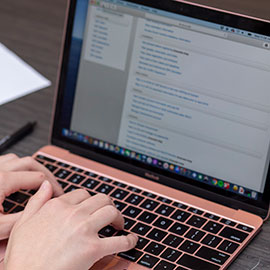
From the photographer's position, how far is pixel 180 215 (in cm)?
103

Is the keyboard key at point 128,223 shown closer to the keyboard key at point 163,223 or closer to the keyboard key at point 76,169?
the keyboard key at point 163,223

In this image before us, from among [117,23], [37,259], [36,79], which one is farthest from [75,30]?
[37,259]

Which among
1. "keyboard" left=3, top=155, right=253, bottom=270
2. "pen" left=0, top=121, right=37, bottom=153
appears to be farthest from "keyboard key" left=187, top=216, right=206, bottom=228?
"pen" left=0, top=121, right=37, bottom=153

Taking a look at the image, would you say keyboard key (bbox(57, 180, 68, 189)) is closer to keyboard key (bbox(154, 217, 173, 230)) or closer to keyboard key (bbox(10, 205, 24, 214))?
keyboard key (bbox(10, 205, 24, 214))

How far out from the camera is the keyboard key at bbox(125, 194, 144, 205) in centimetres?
106

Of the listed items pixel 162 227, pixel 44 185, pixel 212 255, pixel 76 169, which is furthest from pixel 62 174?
pixel 212 255

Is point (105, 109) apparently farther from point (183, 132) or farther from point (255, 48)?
point (255, 48)

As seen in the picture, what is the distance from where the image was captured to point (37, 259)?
2.84 feet

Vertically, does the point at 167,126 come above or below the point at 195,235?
above

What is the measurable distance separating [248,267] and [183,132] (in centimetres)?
25

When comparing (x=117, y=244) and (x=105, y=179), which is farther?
(x=105, y=179)

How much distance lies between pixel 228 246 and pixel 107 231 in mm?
193

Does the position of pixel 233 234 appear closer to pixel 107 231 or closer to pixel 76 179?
pixel 107 231

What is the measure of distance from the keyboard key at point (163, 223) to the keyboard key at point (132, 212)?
38 millimetres
